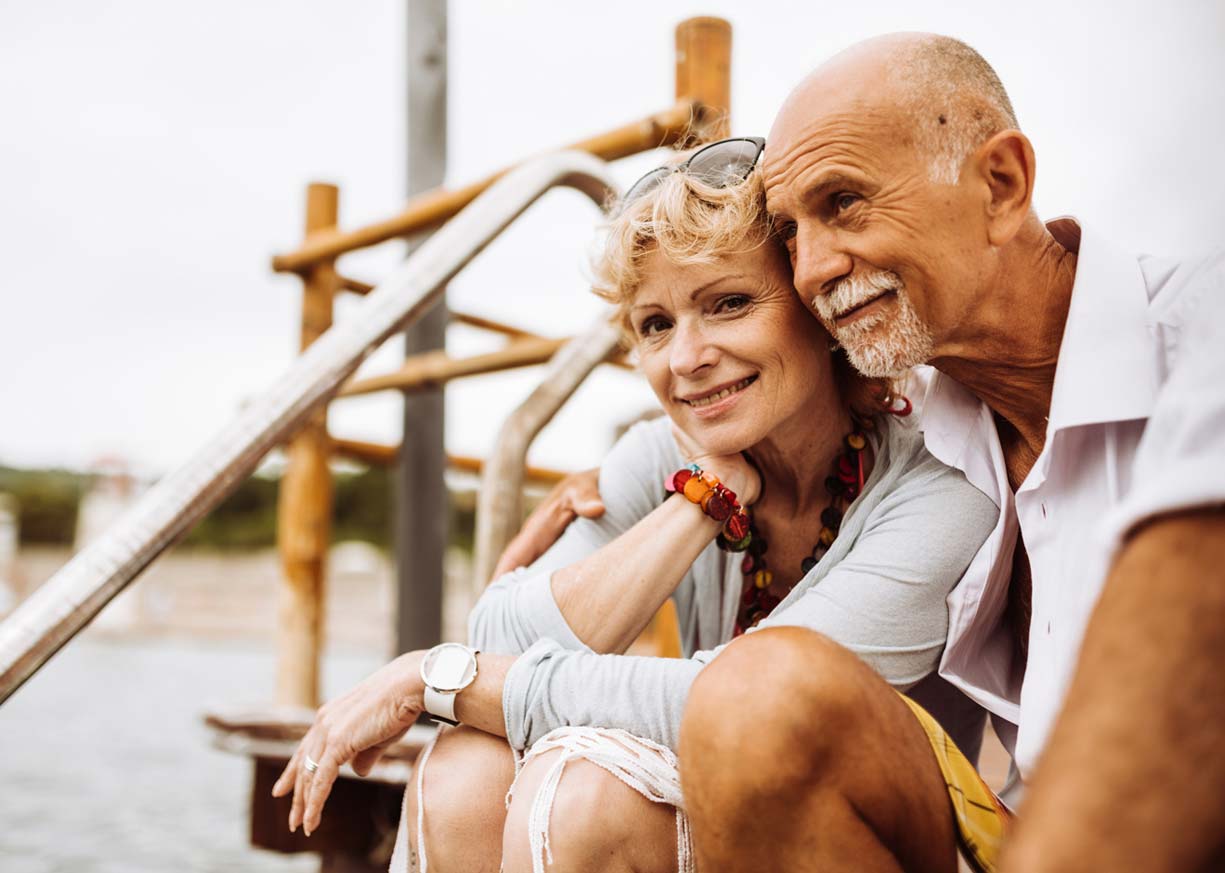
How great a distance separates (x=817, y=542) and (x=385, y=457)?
2125mm

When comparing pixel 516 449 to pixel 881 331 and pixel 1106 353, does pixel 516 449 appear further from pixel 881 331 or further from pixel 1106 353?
pixel 1106 353

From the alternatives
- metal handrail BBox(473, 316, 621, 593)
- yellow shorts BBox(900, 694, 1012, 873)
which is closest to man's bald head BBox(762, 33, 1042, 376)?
yellow shorts BBox(900, 694, 1012, 873)

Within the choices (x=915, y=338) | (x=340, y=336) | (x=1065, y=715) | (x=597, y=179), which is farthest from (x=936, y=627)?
(x=597, y=179)

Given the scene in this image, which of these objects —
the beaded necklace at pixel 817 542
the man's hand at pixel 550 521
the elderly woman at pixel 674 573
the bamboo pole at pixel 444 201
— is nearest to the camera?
the elderly woman at pixel 674 573

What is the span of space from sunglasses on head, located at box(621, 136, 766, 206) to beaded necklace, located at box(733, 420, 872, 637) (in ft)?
1.42

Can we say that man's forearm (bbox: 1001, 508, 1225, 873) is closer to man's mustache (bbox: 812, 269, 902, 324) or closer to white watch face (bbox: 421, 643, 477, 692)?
man's mustache (bbox: 812, 269, 902, 324)

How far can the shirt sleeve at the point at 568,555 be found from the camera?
1.50 metres

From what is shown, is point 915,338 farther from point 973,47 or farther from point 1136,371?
point 973,47

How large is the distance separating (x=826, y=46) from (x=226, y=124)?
25.7 metres

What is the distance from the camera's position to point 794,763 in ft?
3.18

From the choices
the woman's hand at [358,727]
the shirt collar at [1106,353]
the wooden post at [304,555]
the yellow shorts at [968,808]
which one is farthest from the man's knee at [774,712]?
the wooden post at [304,555]

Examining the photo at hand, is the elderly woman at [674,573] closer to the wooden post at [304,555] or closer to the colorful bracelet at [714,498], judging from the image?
the colorful bracelet at [714,498]

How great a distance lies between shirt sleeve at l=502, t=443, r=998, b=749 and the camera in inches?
51.2

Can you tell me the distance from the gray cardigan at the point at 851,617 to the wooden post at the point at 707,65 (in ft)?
2.93
